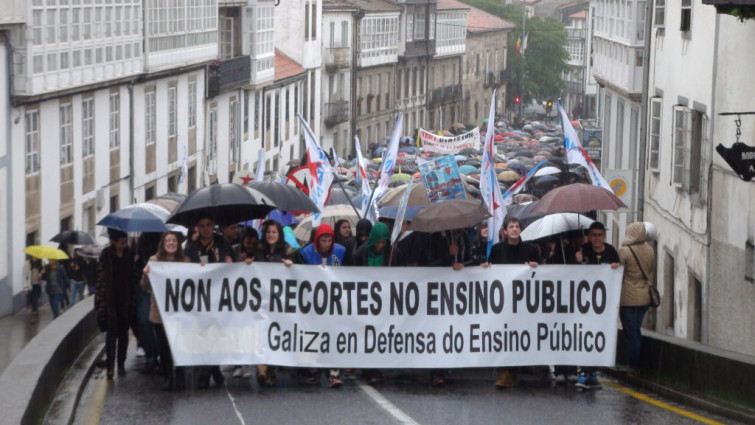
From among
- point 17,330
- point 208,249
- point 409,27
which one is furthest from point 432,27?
point 208,249

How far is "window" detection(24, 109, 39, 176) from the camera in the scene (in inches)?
1298

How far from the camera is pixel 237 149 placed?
57031 millimetres

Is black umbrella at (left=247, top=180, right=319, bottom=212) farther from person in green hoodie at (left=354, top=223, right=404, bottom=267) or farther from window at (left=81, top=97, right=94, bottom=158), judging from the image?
window at (left=81, top=97, right=94, bottom=158)

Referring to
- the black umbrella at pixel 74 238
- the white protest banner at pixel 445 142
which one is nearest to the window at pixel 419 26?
the white protest banner at pixel 445 142

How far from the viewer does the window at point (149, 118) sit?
43.8 metres

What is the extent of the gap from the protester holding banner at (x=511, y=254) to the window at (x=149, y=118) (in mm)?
31372

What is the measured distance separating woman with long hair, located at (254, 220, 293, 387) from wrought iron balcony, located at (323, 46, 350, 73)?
6561 centimetres

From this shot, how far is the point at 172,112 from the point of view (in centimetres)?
4716

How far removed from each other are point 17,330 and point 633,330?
57.9 feet

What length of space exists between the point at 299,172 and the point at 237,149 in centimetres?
3288

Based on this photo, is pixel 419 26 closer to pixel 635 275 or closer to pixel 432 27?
pixel 432 27

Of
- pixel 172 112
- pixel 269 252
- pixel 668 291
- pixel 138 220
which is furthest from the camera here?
pixel 172 112

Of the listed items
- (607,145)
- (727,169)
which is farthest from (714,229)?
(607,145)

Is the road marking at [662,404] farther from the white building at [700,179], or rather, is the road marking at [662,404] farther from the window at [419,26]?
the window at [419,26]
